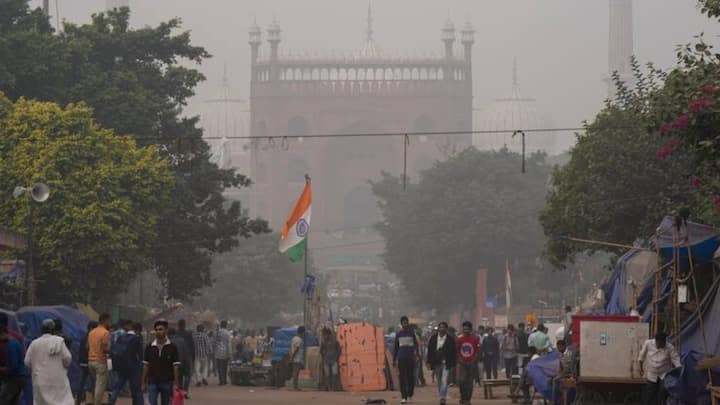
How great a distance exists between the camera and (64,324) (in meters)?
22.2

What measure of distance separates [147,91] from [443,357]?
1682 cm

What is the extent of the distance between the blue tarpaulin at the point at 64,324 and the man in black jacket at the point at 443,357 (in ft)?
A: 15.0

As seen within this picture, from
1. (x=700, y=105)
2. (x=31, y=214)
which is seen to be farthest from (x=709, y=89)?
(x=31, y=214)

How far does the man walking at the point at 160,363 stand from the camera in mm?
17938

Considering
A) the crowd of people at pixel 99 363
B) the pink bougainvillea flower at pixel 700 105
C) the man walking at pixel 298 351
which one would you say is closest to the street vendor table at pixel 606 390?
the pink bougainvillea flower at pixel 700 105

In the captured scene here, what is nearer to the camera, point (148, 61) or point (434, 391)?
point (434, 391)

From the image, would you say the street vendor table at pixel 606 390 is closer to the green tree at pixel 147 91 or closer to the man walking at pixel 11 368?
the man walking at pixel 11 368

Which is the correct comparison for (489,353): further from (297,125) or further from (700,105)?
(297,125)

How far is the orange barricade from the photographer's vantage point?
29.1m

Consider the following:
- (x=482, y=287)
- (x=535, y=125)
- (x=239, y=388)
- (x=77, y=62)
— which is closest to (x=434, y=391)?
(x=239, y=388)

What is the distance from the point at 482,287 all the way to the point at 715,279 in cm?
4967

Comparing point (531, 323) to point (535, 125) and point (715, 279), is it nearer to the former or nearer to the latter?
point (715, 279)

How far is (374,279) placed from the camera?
117688mm

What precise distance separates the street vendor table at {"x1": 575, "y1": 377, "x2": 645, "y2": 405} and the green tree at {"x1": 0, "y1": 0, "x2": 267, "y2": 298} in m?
19.0
